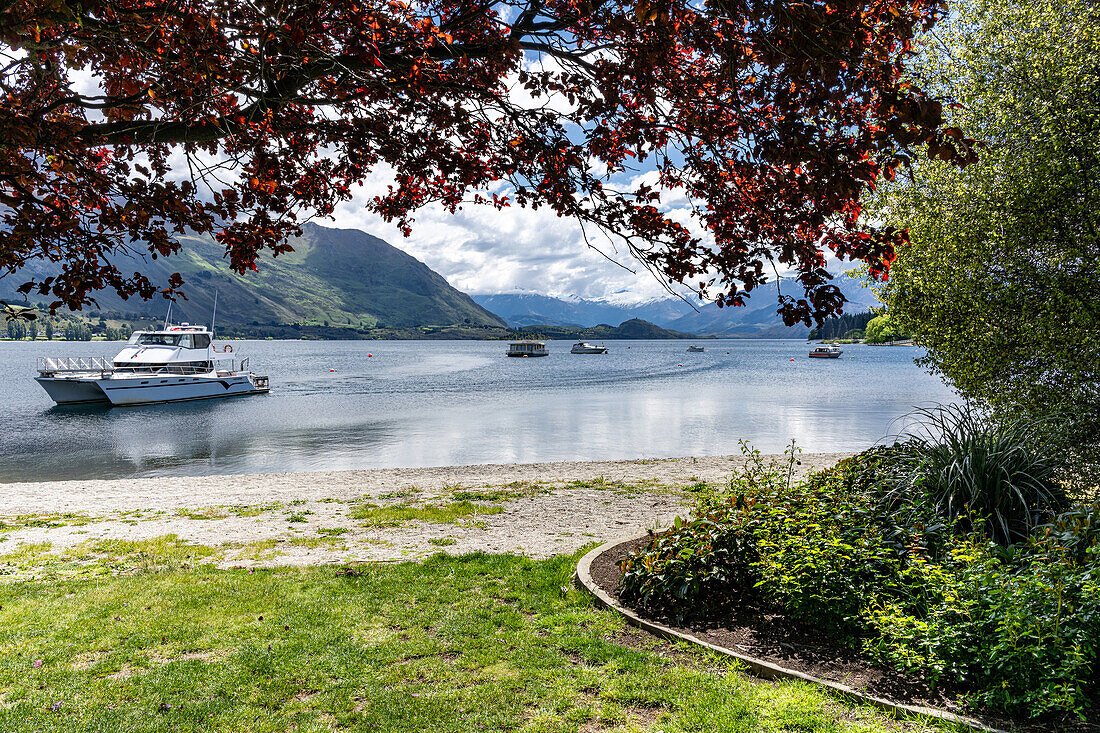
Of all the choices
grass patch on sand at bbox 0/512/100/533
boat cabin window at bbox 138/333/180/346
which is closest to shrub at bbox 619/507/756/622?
grass patch on sand at bbox 0/512/100/533

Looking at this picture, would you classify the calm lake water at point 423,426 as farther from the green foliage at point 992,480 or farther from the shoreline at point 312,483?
the green foliage at point 992,480

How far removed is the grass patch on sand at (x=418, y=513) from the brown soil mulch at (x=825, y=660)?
585 centimetres

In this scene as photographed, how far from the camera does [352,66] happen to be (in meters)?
4.33

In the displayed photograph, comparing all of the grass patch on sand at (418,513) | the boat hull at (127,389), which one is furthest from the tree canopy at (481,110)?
the boat hull at (127,389)

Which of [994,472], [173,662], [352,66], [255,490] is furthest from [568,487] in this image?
[352,66]

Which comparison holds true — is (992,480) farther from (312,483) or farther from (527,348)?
(527,348)

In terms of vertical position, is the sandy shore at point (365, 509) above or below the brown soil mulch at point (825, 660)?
below

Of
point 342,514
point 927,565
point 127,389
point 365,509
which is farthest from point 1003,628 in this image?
point 127,389

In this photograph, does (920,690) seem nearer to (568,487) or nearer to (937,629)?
(937,629)

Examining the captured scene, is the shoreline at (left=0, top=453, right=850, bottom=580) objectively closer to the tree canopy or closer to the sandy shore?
the sandy shore

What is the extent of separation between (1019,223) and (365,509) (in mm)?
13727

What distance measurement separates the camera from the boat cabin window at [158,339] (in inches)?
1928

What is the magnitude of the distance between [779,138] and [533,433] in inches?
1191

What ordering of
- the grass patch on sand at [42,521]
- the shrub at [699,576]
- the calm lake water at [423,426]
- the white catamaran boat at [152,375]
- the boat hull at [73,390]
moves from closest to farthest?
the shrub at [699,576], the grass patch on sand at [42,521], the calm lake water at [423,426], the boat hull at [73,390], the white catamaran boat at [152,375]
